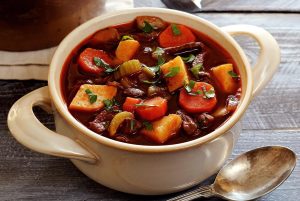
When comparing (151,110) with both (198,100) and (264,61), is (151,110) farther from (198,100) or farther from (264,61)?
(264,61)

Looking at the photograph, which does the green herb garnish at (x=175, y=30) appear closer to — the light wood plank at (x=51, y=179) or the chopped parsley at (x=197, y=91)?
the chopped parsley at (x=197, y=91)

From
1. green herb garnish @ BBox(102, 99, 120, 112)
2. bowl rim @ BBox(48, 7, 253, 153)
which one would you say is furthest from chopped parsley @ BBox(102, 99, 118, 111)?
bowl rim @ BBox(48, 7, 253, 153)

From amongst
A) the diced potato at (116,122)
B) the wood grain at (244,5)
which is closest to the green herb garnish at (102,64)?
the diced potato at (116,122)

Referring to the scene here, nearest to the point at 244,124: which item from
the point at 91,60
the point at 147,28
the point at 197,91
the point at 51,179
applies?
the point at 197,91

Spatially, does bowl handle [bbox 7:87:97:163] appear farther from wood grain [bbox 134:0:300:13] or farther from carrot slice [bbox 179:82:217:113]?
wood grain [bbox 134:0:300:13]

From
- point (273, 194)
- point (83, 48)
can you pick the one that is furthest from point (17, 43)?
point (273, 194)
